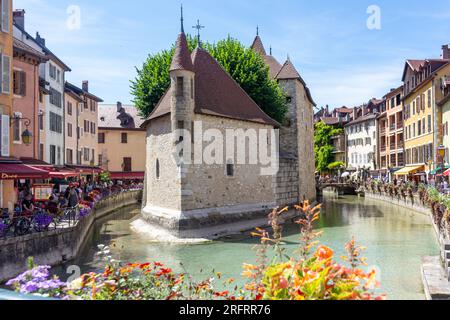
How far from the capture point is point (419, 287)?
38.1ft

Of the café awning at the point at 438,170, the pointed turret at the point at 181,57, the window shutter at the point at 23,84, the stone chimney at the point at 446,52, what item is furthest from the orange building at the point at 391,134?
the window shutter at the point at 23,84

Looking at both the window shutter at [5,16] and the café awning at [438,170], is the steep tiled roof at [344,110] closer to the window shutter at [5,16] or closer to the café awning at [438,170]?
the café awning at [438,170]

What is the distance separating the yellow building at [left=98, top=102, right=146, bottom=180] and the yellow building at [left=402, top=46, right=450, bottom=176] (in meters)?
30.4

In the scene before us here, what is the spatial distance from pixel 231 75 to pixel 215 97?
5597 millimetres

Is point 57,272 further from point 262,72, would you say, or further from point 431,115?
point 431,115

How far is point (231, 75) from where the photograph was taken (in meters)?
28.7

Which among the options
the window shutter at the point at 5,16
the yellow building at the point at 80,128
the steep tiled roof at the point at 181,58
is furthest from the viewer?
the yellow building at the point at 80,128

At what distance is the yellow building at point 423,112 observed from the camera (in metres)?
36.6

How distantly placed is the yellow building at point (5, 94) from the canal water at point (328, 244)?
394 cm

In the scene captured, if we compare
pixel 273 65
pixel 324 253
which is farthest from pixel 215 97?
pixel 324 253

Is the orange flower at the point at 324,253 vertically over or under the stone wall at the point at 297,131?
under

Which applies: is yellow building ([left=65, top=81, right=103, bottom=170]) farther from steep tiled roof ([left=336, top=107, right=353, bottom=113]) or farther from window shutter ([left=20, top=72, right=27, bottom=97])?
steep tiled roof ([left=336, top=107, right=353, bottom=113])

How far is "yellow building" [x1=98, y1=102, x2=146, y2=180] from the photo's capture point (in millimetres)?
52781

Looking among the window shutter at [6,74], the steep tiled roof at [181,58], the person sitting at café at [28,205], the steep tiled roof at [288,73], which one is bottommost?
the person sitting at café at [28,205]
